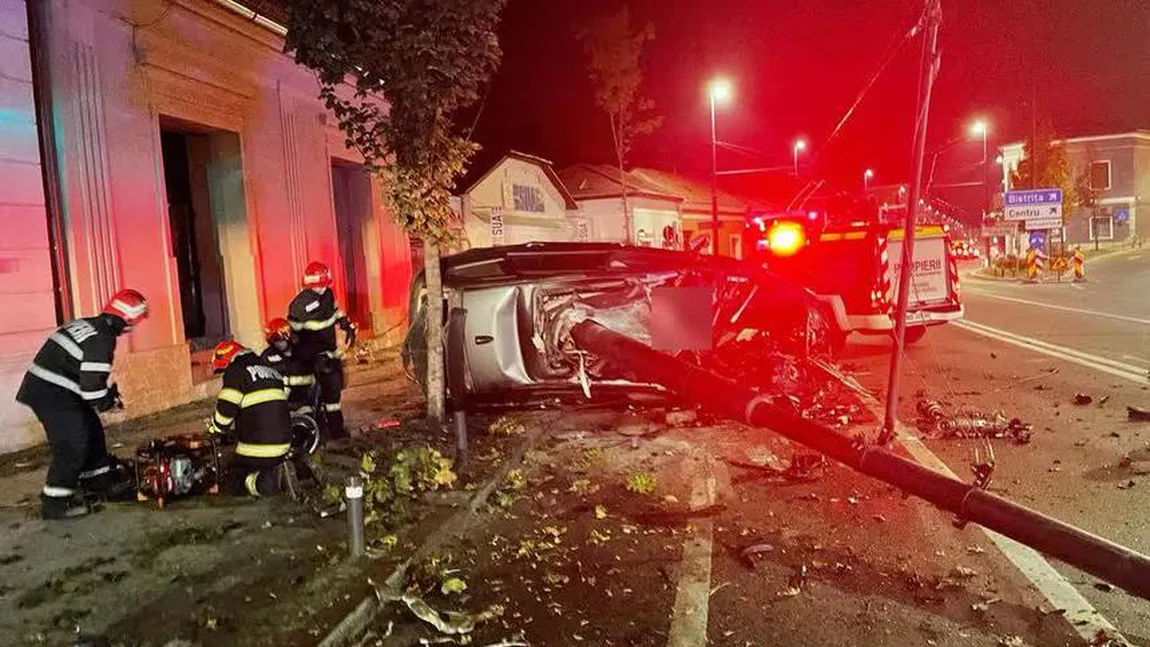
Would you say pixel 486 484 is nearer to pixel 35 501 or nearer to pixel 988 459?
pixel 35 501

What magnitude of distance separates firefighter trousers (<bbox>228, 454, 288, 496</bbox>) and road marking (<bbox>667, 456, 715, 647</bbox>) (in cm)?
296

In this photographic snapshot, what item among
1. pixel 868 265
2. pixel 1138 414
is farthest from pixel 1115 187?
pixel 1138 414

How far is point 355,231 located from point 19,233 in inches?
330

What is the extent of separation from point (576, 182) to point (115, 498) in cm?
2803

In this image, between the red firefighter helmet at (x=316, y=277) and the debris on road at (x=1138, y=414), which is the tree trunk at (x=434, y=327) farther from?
the debris on road at (x=1138, y=414)

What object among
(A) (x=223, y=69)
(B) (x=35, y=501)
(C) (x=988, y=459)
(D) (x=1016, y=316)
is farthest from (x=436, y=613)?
(D) (x=1016, y=316)

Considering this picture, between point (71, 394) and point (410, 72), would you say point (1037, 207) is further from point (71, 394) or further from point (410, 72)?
point (71, 394)

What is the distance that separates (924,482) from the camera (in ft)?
13.0

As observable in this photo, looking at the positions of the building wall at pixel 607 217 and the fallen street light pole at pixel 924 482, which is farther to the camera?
the building wall at pixel 607 217

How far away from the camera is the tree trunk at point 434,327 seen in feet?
23.7

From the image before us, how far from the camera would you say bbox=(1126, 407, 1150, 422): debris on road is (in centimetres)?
722

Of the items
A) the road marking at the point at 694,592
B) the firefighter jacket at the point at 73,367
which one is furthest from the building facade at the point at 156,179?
the road marking at the point at 694,592

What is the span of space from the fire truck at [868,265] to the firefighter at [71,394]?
28.0 feet

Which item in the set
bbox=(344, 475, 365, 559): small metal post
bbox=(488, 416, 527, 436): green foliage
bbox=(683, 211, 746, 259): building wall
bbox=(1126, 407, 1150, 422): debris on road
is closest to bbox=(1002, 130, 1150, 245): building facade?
bbox=(683, 211, 746, 259): building wall
